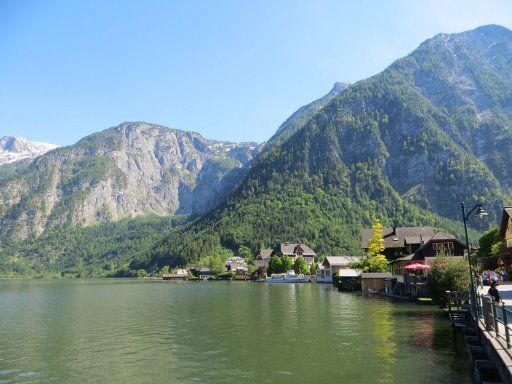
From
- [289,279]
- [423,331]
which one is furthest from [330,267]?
[423,331]

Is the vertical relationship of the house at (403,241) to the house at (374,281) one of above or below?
above

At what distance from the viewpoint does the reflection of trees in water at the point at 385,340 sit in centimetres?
2981

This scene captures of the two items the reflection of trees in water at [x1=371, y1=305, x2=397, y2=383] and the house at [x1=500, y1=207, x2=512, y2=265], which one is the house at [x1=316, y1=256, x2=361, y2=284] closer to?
the house at [x1=500, y1=207, x2=512, y2=265]

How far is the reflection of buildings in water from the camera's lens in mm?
39300

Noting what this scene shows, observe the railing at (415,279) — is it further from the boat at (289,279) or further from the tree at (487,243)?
the boat at (289,279)

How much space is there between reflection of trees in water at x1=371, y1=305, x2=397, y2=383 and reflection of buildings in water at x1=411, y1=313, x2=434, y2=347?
1935 millimetres

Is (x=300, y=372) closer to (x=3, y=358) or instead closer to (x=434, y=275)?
(x=3, y=358)

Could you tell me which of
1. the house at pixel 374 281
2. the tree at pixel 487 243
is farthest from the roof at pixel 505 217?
the tree at pixel 487 243

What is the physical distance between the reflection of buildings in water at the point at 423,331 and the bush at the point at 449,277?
454 cm

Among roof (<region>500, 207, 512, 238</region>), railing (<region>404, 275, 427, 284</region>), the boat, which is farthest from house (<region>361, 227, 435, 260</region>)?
the boat

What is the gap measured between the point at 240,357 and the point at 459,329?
22.5 m

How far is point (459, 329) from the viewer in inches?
1727

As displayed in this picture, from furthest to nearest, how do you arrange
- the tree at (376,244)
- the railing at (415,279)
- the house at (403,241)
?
the tree at (376,244) < the house at (403,241) < the railing at (415,279)

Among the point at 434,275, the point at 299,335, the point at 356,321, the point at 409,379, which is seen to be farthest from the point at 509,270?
the point at 409,379
